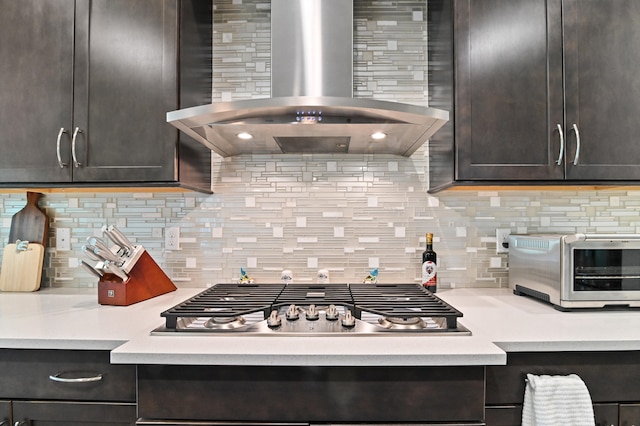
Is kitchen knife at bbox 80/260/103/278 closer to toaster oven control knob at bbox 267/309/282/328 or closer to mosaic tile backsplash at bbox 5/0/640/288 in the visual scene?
mosaic tile backsplash at bbox 5/0/640/288

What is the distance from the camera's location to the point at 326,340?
112 cm

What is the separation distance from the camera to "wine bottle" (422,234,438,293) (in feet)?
5.80

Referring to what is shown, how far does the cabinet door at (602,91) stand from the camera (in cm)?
151

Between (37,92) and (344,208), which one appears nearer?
(37,92)

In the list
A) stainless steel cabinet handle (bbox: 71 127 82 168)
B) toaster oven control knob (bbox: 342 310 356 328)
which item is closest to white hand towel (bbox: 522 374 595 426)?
toaster oven control knob (bbox: 342 310 356 328)


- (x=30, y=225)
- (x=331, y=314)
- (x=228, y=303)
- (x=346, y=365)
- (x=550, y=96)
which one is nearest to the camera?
(x=346, y=365)

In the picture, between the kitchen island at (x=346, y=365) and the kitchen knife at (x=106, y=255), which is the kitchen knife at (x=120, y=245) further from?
the kitchen island at (x=346, y=365)

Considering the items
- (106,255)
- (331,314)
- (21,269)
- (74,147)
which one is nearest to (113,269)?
(106,255)

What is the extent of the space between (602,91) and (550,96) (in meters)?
0.20

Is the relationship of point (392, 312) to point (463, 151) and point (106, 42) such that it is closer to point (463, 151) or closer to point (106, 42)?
point (463, 151)

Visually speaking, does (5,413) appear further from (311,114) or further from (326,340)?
(311,114)

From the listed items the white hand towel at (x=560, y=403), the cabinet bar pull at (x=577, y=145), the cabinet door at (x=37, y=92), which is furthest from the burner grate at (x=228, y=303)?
the cabinet bar pull at (x=577, y=145)

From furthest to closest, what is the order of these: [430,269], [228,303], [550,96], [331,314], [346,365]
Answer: [430,269]
[550,96]
[228,303]
[331,314]
[346,365]

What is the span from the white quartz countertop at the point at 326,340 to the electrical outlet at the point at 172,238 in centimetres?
46
